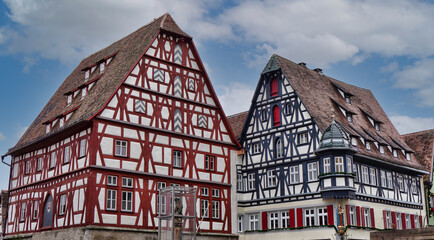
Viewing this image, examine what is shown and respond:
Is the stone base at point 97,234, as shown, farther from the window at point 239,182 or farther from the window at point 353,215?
the window at point 353,215

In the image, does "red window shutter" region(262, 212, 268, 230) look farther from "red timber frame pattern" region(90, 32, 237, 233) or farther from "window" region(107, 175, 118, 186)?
"window" region(107, 175, 118, 186)

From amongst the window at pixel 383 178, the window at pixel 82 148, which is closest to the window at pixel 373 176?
the window at pixel 383 178

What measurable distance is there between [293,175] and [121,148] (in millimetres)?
11615

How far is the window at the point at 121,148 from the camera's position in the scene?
3189 centimetres

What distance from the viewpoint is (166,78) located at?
35656 mm

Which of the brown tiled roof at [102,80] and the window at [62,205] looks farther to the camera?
the brown tiled roof at [102,80]

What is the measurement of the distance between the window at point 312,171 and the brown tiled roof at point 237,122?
24.9 feet

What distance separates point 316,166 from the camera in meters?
35.0

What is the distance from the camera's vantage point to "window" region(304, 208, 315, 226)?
34.4m

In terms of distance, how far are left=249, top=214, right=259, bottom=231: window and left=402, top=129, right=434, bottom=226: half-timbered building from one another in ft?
44.0

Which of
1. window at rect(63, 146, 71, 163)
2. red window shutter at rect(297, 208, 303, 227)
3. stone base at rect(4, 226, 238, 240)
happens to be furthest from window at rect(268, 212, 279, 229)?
window at rect(63, 146, 71, 163)

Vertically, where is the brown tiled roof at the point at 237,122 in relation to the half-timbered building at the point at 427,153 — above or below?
above

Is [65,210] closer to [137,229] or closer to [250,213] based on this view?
[137,229]

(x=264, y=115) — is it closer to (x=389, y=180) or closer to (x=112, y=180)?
(x=389, y=180)
